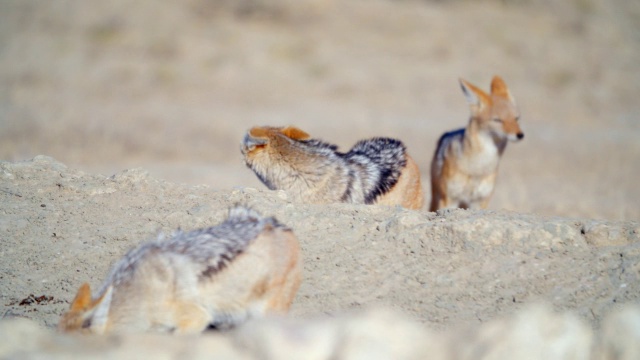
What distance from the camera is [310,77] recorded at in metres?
25.8

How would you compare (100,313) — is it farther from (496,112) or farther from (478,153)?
(496,112)

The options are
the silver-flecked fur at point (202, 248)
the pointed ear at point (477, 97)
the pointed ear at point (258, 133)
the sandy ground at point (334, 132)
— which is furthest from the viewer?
the pointed ear at point (477, 97)

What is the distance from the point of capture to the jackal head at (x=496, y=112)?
12.0m

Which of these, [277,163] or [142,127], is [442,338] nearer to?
[277,163]

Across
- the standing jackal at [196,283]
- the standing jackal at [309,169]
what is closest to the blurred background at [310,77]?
the standing jackal at [309,169]

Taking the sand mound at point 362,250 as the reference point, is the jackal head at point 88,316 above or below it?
above

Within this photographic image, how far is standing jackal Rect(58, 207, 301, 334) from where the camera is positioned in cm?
494

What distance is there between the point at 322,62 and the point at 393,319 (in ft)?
73.8

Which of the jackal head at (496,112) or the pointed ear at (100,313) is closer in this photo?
the pointed ear at (100,313)

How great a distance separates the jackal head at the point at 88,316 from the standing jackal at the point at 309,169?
3646 mm

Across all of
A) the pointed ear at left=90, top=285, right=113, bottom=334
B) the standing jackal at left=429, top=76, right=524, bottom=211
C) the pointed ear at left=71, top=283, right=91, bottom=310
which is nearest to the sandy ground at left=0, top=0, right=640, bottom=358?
the pointed ear at left=71, top=283, right=91, bottom=310

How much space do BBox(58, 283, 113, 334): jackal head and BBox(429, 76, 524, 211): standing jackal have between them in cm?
777

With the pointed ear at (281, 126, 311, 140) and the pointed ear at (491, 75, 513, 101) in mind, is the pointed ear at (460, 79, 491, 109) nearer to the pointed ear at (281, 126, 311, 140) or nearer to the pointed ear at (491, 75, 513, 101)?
the pointed ear at (491, 75, 513, 101)

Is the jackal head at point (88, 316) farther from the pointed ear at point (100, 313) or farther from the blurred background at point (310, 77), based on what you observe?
the blurred background at point (310, 77)
